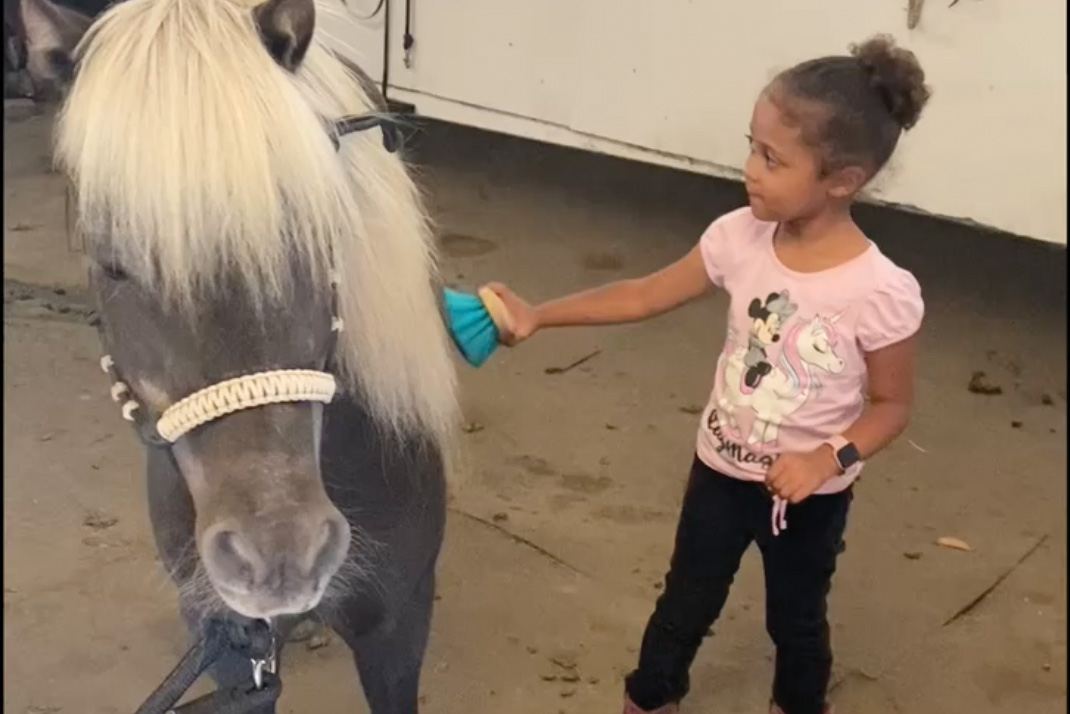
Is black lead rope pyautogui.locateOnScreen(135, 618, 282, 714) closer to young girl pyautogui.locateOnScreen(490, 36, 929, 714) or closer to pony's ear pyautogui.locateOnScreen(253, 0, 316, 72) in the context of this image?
young girl pyautogui.locateOnScreen(490, 36, 929, 714)

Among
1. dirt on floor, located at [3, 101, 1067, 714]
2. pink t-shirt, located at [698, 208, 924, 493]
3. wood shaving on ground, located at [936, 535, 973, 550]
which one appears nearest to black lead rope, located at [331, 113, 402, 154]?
pink t-shirt, located at [698, 208, 924, 493]

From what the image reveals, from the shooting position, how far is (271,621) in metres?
1.13

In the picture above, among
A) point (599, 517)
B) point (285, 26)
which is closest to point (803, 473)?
point (285, 26)

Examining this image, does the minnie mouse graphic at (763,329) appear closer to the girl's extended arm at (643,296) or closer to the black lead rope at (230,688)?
the girl's extended arm at (643,296)

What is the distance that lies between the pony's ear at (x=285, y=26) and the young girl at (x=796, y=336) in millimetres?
384

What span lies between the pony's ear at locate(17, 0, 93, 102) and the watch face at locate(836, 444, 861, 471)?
74 centimetres

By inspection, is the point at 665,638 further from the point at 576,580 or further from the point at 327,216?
the point at 327,216

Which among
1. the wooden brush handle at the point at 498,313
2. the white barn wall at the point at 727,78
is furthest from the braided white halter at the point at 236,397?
the white barn wall at the point at 727,78

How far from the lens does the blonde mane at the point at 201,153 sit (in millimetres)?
854

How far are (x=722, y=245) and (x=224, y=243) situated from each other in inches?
23.9

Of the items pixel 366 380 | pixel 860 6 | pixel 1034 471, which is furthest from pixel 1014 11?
pixel 366 380

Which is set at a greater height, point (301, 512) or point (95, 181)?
point (95, 181)

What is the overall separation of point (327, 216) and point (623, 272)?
2028 millimetres

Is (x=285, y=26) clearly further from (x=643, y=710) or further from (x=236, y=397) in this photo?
(x=643, y=710)
